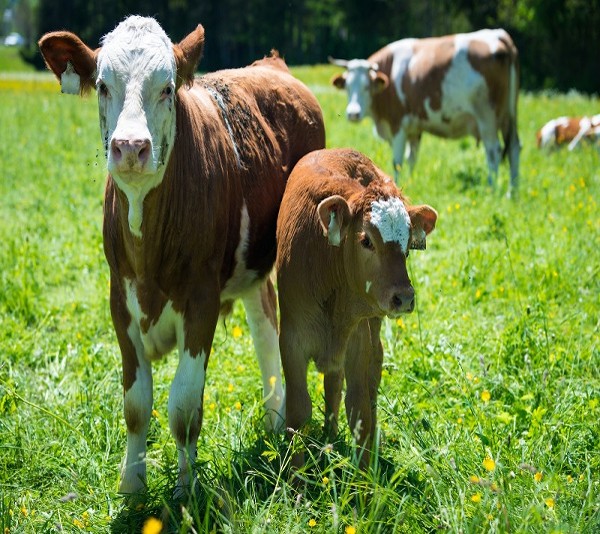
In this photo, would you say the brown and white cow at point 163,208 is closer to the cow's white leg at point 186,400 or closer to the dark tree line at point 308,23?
the cow's white leg at point 186,400

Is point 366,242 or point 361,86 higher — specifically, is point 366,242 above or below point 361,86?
above

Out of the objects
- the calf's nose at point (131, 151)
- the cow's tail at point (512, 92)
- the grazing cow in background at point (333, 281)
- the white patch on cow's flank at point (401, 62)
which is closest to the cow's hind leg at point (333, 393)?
the grazing cow in background at point (333, 281)

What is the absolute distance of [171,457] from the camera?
15.6ft

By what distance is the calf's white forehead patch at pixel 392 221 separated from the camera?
3939 mm

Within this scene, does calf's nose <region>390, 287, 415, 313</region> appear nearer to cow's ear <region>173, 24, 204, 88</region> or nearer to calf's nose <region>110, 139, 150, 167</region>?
calf's nose <region>110, 139, 150, 167</region>

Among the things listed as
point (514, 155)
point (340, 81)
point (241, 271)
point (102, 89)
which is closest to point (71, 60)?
point (102, 89)

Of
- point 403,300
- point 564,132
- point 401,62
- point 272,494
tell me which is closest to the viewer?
Result: point 272,494

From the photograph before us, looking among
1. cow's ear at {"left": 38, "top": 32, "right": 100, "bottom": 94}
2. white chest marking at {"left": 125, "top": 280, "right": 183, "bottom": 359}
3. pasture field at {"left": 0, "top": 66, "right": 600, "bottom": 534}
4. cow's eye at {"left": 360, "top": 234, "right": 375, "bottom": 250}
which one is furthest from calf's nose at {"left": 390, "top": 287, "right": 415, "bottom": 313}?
cow's ear at {"left": 38, "top": 32, "right": 100, "bottom": 94}

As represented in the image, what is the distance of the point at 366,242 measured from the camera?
406 centimetres

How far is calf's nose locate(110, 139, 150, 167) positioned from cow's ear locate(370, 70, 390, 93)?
10.5 m

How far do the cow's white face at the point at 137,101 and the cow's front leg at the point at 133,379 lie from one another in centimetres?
68

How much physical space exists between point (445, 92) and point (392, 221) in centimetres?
1000

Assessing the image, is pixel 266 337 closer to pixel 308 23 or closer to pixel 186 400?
pixel 186 400

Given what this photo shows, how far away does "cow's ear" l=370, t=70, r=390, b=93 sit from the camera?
45.3 ft
